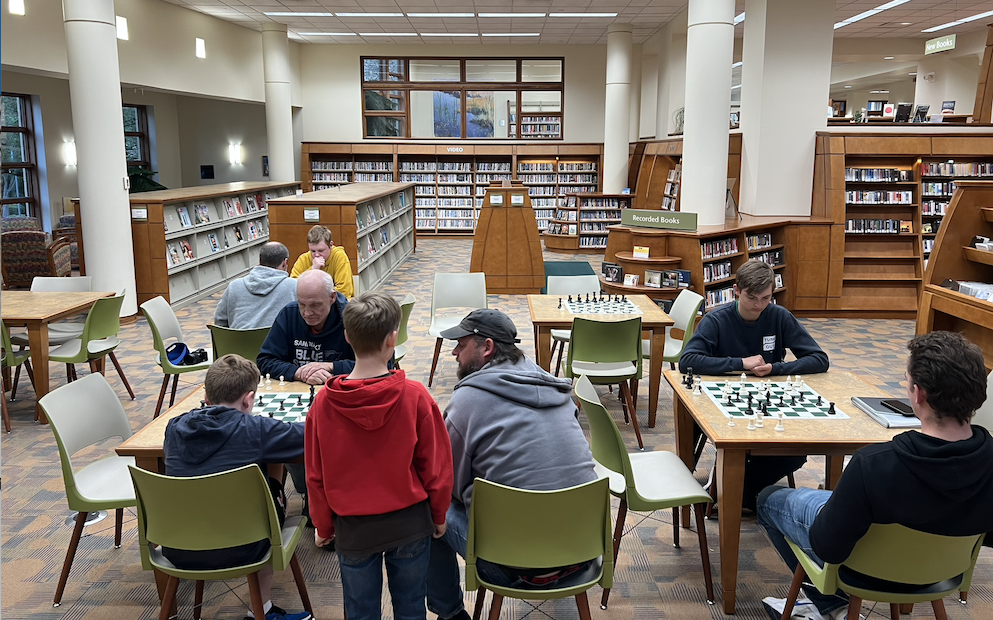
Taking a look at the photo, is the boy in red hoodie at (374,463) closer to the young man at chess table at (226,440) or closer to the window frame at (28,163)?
the young man at chess table at (226,440)

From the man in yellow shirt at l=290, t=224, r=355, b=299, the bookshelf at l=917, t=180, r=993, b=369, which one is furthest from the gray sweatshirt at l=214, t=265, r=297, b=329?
the bookshelf at l=917, t=180, r=993, b=369

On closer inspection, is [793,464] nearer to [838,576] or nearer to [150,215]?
[838,576]

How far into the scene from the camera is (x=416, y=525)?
7.67 feet

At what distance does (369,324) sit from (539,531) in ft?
2.82

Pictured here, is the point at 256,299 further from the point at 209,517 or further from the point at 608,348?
the point at 209,517

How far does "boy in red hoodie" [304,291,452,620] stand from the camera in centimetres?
222

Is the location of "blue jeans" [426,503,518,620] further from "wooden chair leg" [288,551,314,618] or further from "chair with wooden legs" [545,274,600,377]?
"chair with wooden legs" [545,274,600,377]

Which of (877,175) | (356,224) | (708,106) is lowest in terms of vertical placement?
(356,224)

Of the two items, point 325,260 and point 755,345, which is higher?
point 325,260

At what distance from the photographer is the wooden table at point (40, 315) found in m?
5.10

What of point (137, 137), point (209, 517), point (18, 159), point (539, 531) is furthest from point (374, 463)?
point (137, 137)

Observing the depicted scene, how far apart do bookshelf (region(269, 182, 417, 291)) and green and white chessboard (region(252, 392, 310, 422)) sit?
5.21 metres

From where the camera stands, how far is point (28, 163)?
12.5m

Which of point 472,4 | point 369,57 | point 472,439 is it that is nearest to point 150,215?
point 472,4
